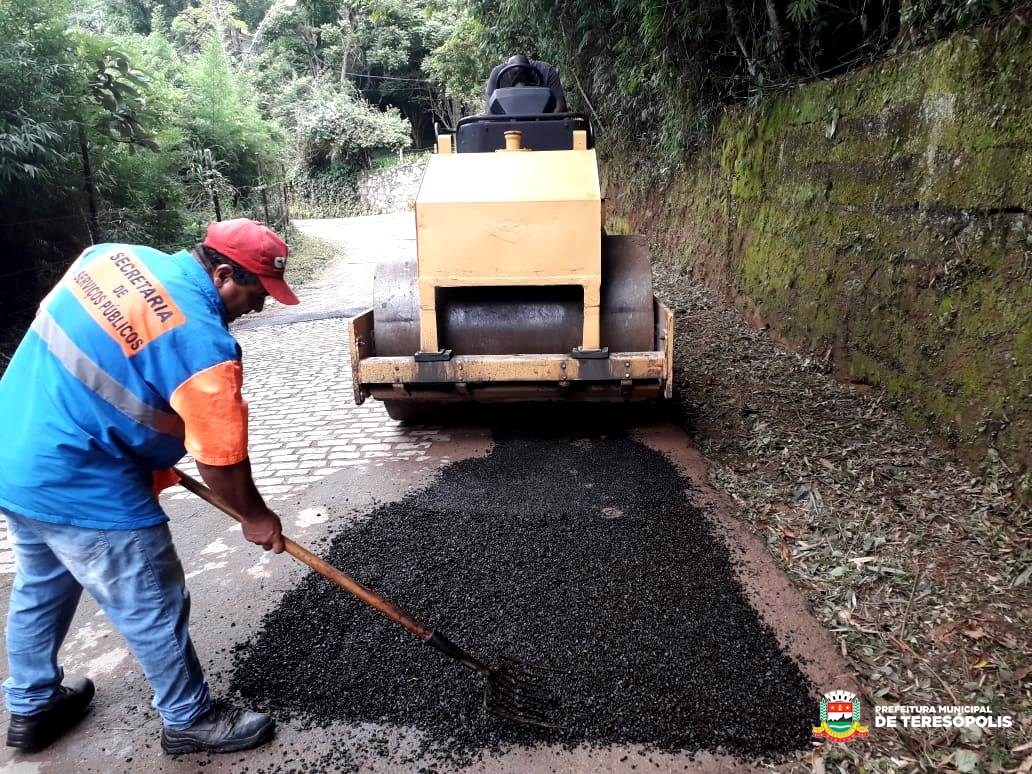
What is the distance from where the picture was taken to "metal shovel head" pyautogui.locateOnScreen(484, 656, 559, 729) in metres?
2.19

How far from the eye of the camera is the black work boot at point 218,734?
2150 millimetres

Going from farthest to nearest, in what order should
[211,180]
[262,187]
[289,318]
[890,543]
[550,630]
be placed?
[262,187]
[211,180]
[289,318]
[890,543]
[550,630]

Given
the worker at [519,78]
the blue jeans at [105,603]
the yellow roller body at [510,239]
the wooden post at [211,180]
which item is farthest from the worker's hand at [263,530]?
the wooden post at [211,180]

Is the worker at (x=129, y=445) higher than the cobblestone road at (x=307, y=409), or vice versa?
the worker at (x=129, y=445)

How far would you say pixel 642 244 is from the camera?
449 centimetres

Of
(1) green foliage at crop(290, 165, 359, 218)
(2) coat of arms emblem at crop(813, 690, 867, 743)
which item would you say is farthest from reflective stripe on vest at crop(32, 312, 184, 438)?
(1) green foliage at crop(290, 165, 359, 218)

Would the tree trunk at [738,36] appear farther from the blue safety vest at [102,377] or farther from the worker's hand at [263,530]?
the worker's hand at [263,530]

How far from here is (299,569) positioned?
10.2ft

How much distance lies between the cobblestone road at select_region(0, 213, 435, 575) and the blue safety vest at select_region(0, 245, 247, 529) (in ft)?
6.29

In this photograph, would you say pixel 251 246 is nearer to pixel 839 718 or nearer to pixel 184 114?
pixel 839 718

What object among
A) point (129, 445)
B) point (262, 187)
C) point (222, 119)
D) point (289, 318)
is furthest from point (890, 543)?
point (262, 187)

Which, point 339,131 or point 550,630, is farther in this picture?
point 339,131

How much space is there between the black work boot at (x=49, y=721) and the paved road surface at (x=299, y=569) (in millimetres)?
39

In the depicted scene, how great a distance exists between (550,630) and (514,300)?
2.25 meters
